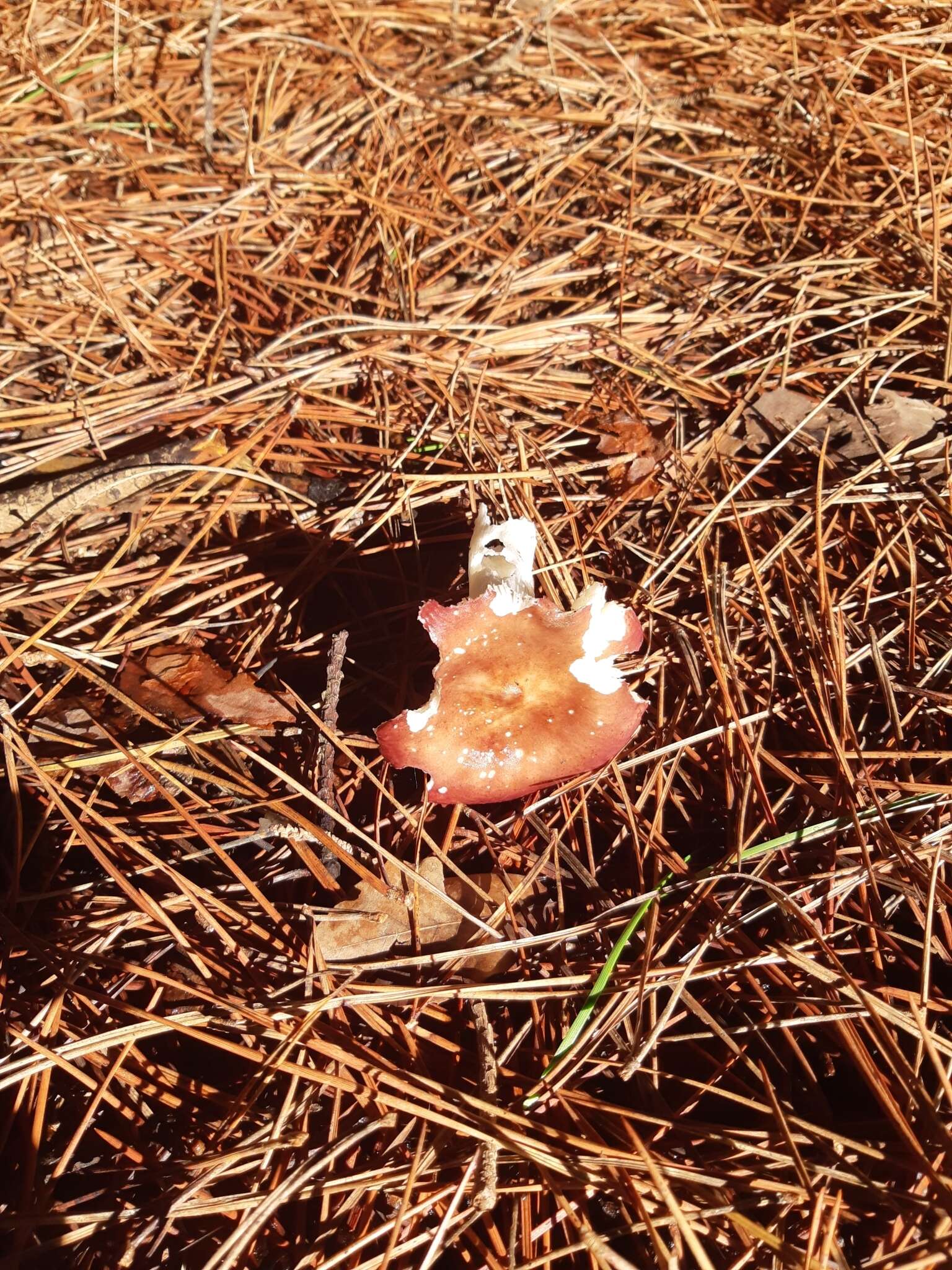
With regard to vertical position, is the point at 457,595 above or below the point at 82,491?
below

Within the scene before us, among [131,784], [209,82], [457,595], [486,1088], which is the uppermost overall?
[209,82]

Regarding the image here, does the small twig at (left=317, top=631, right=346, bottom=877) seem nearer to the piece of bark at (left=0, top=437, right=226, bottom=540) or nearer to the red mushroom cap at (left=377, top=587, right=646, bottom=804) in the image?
the red mushroom cap at (left=377, top=587, right=646, bottom=804)

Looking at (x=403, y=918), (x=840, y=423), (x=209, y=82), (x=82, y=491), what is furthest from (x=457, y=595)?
(x=209, y=82)

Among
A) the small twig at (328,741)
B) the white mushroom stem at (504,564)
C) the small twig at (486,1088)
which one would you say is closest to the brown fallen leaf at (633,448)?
the white mushroom stem at (504,564)

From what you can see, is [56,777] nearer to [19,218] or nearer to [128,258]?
[128,258]

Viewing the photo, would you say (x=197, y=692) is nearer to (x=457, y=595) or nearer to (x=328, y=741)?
(x=328, y=741)

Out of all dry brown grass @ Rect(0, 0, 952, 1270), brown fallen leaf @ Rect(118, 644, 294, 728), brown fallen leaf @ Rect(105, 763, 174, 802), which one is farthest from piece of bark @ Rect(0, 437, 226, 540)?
brown fallen leaf @ Rect(105, 763, 174, 802)

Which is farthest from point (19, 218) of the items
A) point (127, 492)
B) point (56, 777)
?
point (56, 777)
